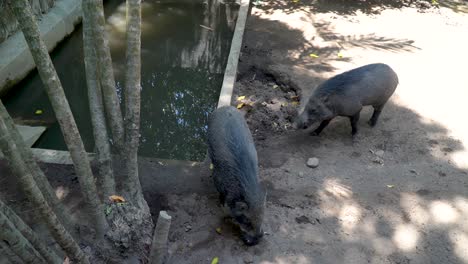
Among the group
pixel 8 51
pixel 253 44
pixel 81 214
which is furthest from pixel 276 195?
pixel 8 51

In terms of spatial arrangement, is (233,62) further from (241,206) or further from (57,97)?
(57,97)

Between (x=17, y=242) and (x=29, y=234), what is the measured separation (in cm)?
21

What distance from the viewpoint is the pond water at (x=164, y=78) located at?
5.61 metres

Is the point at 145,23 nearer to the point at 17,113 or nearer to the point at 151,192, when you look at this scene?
the point at 17,113

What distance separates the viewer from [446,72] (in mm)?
6562

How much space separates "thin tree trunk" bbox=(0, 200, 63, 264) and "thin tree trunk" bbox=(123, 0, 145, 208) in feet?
3.25

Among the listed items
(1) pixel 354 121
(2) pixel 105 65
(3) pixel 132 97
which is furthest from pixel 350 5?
(2) pixel 105 65

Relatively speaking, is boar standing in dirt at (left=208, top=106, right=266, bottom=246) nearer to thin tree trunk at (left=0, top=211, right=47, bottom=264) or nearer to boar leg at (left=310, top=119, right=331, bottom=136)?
boar leg at (left=310, top=119, right=331, bottom=136)

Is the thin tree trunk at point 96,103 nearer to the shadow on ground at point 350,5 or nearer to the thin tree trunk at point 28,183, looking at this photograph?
the thin tree trunk at point 28,183

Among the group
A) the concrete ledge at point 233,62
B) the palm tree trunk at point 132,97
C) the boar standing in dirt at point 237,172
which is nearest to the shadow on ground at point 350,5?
the concrete ledge at point 233,62

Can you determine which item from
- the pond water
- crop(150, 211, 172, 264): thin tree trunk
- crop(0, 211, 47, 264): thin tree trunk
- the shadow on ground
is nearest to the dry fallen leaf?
crop(150, 211, 172, 264): thin tree trunk

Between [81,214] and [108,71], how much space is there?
5.42 feet

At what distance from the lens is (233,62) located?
6426 mm

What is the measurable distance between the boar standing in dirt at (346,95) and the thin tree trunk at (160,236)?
2447 mm
